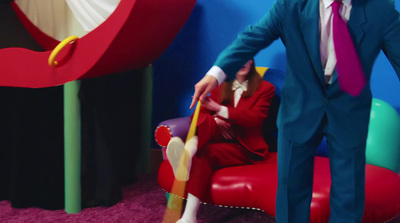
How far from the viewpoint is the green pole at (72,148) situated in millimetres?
2176

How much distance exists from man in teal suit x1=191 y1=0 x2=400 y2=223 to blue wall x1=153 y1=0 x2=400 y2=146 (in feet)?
4.02

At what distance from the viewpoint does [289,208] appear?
1.36m

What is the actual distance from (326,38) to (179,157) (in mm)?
971

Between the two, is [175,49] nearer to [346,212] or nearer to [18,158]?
[18,158]

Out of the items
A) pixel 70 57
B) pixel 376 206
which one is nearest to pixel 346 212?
pixel 376 206

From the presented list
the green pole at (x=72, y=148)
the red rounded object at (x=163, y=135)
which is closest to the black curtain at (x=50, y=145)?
the green pole at (x=72, y=148)

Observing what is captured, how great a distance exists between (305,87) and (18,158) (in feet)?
5.12

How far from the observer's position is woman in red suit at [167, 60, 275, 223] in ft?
6.61

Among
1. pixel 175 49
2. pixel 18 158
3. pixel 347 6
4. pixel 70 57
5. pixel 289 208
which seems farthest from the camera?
pixel 175 49

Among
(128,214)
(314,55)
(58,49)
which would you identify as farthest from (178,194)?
(314,55)

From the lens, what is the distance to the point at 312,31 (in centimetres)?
123

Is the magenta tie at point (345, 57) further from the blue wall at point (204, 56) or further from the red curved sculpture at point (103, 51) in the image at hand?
the blue wall at point (204, 56)

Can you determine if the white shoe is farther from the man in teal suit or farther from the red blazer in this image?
the man in teal suit

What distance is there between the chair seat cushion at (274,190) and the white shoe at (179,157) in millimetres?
108
